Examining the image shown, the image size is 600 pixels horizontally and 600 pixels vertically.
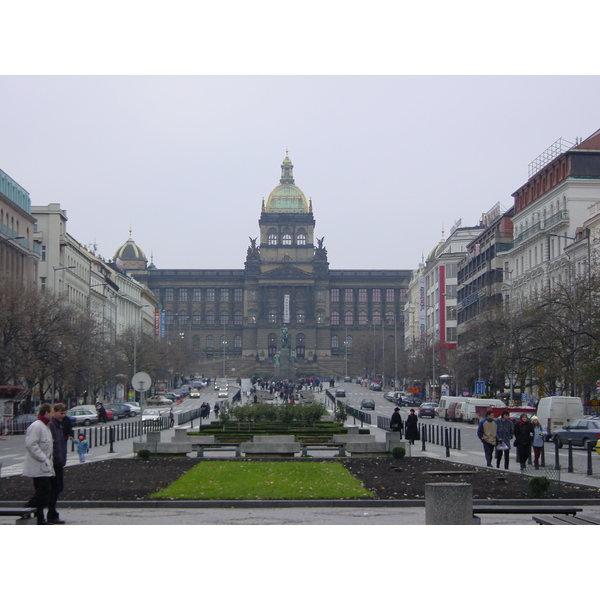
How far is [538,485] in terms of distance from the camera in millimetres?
20359

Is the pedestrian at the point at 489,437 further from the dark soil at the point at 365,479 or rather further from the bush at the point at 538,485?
the bush at the point at 538,485

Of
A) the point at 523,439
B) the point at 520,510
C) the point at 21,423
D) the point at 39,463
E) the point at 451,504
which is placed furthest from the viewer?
the point at 21,423

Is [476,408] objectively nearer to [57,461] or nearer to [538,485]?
[538,485]

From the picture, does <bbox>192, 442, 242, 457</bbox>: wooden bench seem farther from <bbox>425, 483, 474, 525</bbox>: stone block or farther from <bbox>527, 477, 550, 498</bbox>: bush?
<bbox>425, 483, 474, 525</bbox>: stone block

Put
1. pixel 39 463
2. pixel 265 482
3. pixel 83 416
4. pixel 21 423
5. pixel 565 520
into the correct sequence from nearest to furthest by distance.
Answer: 1. pixel 565 520
2. pixel 39 463
3. pixel 265 482
4. pixel 21 423
5. pixel 83 416

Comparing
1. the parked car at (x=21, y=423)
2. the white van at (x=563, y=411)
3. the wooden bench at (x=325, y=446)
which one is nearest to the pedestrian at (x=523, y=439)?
the wooden bench at (x=325, y=446)

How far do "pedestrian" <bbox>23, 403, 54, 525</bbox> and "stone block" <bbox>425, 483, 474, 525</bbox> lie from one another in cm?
608

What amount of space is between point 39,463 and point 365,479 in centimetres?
1087

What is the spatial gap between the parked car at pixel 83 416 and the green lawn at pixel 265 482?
35235 millimetres

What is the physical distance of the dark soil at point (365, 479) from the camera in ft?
71.1

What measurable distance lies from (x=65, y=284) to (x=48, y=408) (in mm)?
86227

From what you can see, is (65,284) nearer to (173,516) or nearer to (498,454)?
(498,454)

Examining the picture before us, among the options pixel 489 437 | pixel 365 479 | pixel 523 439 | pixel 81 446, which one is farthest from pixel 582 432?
pixel 81 446

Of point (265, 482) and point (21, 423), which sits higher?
point (21, 423)
